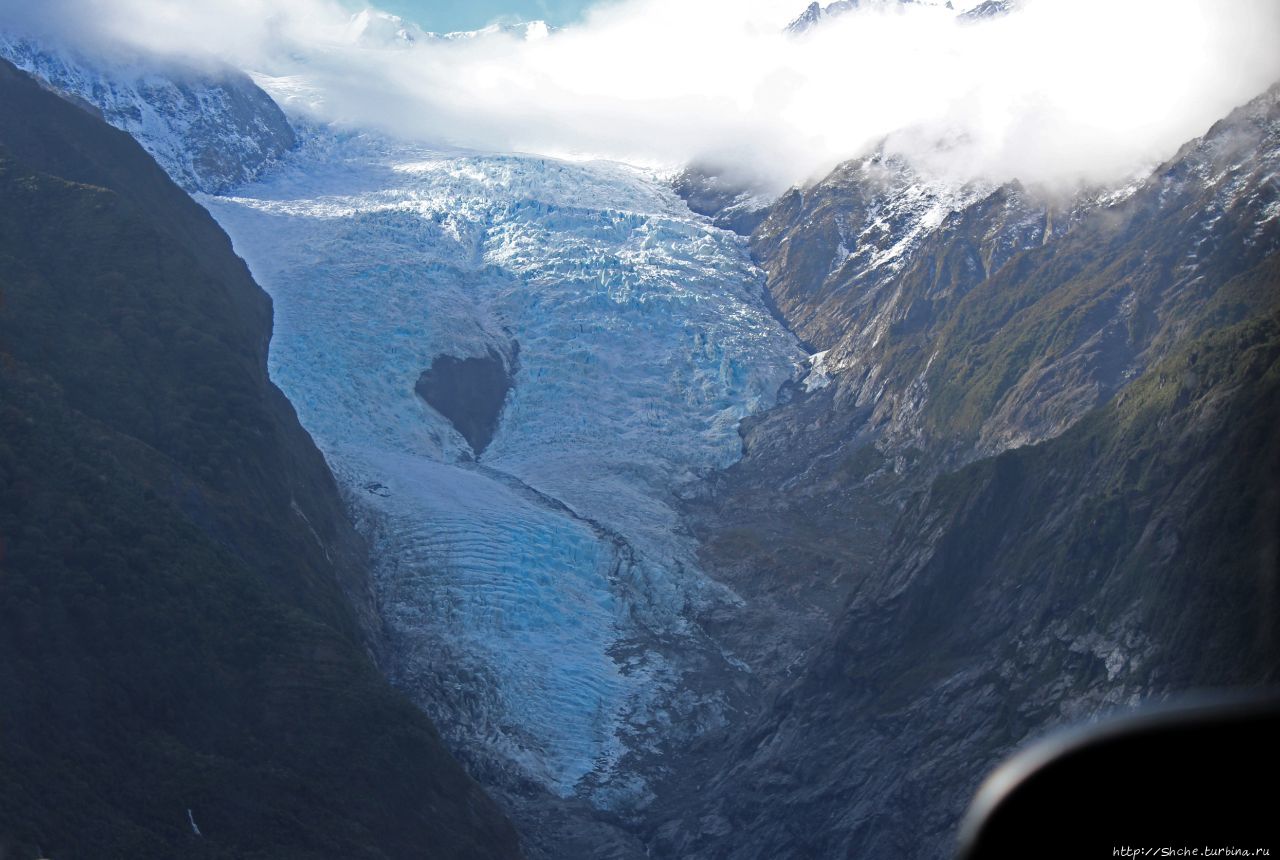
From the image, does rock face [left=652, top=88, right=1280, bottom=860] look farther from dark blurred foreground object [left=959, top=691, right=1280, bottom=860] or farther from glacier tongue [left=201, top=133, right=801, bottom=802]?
dark blurred foreground object [left=959, top=691, right=1280, bottom=860]

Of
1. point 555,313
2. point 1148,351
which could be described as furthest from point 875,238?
point 1148,351

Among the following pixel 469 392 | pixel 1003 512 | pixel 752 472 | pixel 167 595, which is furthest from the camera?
pixel 469 392

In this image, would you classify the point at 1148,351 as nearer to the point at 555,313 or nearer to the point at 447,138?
the point at 555,313

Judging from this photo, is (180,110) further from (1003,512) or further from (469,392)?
(1003,512)

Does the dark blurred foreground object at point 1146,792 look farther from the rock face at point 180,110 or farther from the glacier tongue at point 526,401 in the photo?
the rock face at point 180,110

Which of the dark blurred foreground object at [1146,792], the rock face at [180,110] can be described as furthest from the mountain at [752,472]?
the dark blurred foreground object at [1146,792]

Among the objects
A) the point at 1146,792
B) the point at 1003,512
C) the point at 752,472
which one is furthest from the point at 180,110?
the point at 1146,792
